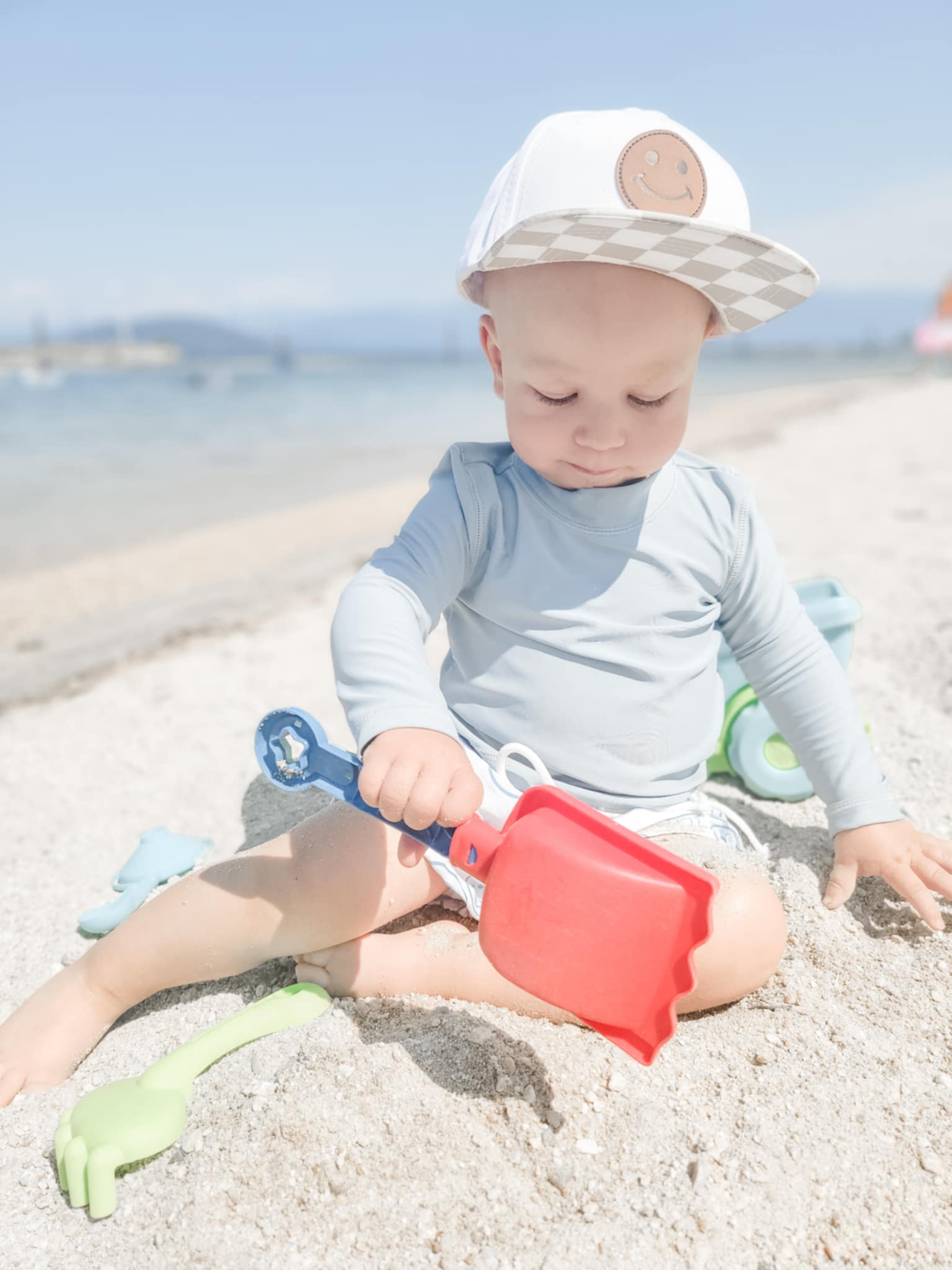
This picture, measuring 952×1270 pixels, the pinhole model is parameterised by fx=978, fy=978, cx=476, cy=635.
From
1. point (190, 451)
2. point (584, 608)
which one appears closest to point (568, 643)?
point (584, 608)

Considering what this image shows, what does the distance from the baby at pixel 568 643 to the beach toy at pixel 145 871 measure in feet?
0.90

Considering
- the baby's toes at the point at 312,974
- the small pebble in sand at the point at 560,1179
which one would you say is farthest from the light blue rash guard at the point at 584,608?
the small pebble in sand at the point at 560,1179

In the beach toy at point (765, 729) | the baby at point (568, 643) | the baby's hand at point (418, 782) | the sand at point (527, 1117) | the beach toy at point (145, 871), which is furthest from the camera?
the beach toy at point (765, 729)

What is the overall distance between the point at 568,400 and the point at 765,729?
88 centimetres

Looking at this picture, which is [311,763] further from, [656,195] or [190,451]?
[190,451]

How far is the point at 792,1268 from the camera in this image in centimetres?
96

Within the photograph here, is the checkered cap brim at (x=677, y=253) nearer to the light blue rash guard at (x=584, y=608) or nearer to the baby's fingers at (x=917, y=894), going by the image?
the light blue rash guard at (x=584, y=608)

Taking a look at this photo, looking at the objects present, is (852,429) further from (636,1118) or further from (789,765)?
(636,1118)

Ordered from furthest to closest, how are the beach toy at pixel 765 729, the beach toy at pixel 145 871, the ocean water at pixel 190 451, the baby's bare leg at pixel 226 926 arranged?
the ocean water at pixel 190 451 < the beach toy at pixel 765 729 < the beach toy at pixel 145 871 < the baby's bare leg at pixel 226 926

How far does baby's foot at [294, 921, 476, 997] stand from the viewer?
137 centimetres

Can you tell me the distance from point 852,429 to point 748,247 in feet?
28.5

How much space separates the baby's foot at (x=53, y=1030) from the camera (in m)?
1.29

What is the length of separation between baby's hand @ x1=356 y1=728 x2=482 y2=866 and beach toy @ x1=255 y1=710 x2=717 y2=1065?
0.03m

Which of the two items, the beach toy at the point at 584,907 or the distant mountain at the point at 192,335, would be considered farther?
the distant mountain at the point at 192,335
